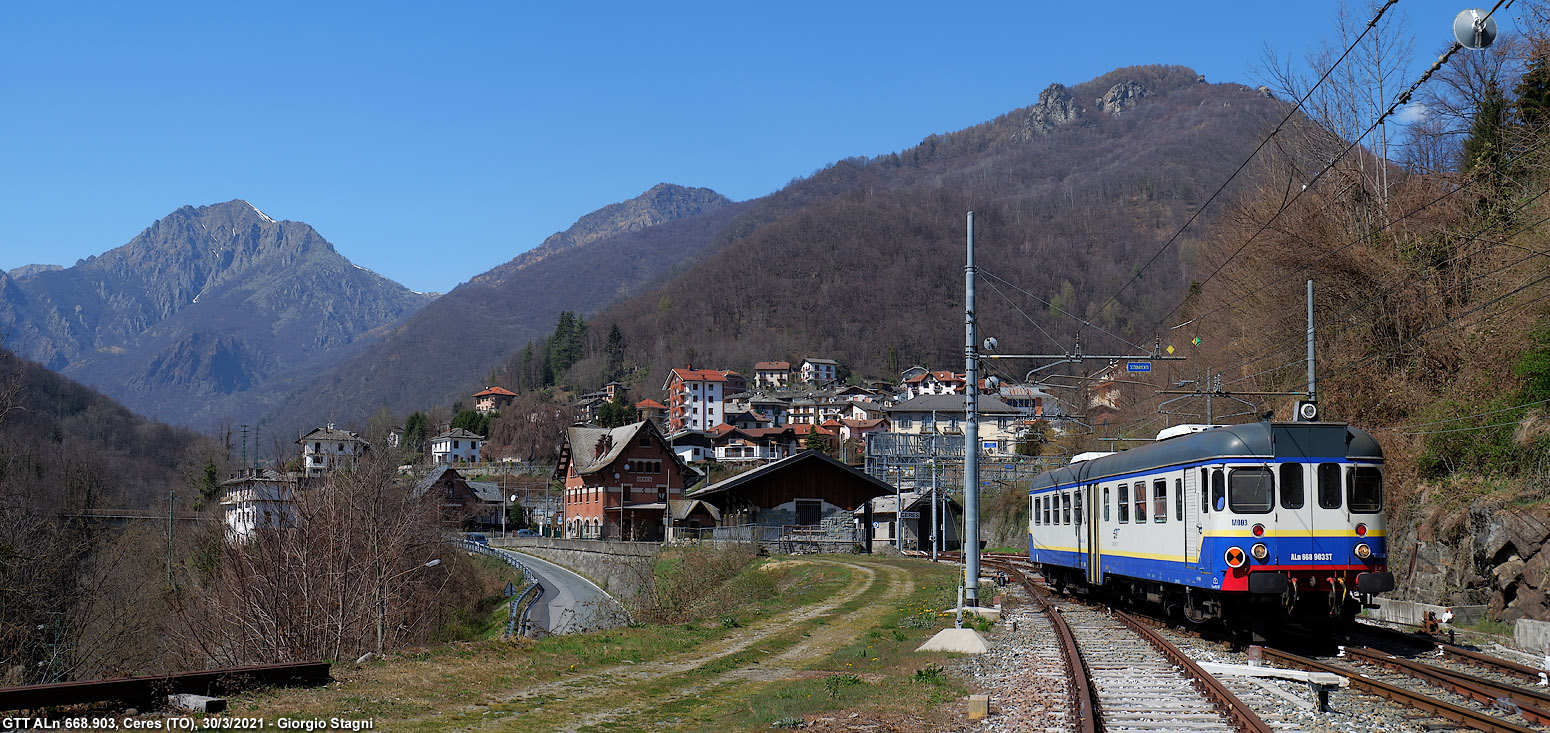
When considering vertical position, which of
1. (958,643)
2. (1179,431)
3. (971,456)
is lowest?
(958,643)

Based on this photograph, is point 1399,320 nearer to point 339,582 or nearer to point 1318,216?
point 1318,216

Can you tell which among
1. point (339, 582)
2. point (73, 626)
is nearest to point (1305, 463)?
point (339, 582)

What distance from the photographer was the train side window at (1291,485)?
17.3 metres

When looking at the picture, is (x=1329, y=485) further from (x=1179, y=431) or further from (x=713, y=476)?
(x=713, y=476)

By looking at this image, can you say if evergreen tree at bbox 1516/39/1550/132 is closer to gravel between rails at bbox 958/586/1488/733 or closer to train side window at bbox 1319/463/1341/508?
train side window at bbox 1319/463/1341/508

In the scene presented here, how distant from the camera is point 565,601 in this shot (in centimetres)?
5156

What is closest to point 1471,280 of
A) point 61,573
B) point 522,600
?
point 522,600

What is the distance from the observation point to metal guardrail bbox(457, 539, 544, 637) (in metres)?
37.2

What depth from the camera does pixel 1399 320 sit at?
1205 inches

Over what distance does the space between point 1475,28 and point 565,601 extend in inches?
1808

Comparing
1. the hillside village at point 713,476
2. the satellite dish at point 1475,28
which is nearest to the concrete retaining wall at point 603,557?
the hillside village at point 713,476

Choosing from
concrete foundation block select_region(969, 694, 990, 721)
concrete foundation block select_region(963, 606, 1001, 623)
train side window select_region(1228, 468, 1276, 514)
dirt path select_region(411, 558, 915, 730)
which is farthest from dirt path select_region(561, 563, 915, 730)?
train side window select_region(1228, 468, 1276, 514)

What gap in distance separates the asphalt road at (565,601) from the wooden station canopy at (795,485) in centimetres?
957

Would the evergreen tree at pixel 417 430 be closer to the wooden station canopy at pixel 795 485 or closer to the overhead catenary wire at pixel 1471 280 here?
the wooden station canopy at pixel 795 485
